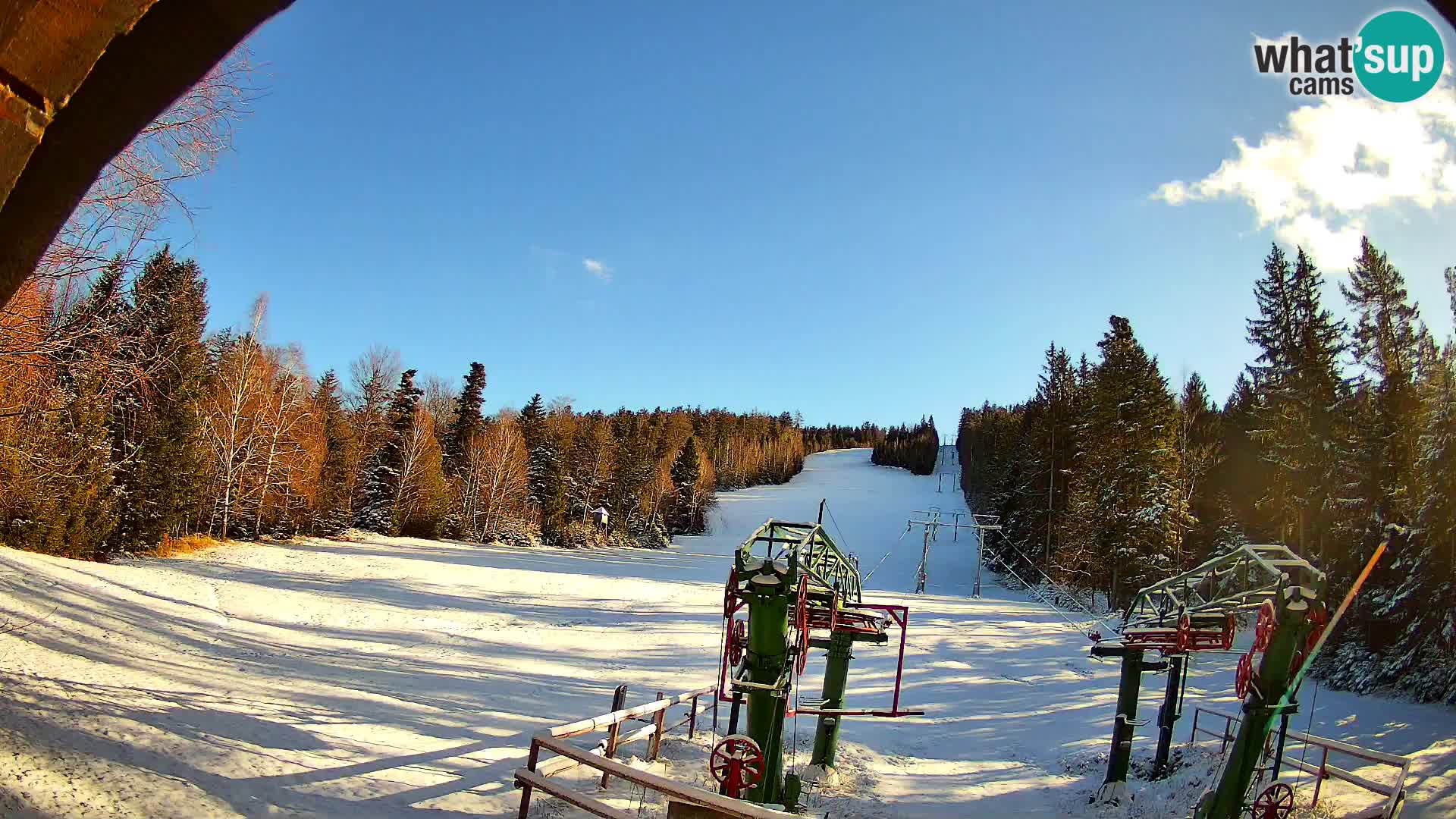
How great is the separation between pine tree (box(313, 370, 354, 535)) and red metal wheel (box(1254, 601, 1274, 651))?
43.7m

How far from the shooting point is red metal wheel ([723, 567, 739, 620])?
401 inches

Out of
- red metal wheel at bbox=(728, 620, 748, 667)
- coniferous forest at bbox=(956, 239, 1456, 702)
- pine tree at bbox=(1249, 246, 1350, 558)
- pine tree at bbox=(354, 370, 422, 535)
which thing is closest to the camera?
red metal wheel at bbox=(728, 620, 748, 667)

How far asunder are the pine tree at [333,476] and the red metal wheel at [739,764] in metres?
39.0

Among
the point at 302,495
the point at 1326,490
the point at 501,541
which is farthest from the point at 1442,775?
the point at 501,541

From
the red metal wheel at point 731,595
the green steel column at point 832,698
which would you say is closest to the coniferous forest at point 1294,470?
the green steel column at point 832,698

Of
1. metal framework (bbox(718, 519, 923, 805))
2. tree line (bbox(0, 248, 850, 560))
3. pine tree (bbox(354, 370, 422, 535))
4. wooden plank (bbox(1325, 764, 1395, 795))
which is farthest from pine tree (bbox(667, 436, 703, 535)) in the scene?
wooden plank (bbox(1325, 764, 1395, 795))

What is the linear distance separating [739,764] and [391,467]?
43.9 meters

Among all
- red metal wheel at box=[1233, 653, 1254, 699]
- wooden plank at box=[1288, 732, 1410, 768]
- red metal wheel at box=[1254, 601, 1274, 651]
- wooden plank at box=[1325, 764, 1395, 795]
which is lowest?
wooden plank at box=[1325, 764, 1395, 795]

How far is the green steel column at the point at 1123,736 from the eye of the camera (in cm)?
1355

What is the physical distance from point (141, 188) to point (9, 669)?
973cm

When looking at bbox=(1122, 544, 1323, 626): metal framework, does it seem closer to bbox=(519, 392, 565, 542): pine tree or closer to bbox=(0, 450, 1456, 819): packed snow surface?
bbox=(0, 450, 1456, 819): packed snow surface

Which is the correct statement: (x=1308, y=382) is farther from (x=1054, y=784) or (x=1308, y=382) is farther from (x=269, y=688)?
(x=269, y=688)

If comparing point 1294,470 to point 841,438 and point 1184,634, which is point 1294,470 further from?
point 841,438

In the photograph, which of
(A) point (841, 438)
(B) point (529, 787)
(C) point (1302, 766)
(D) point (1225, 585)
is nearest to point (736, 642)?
(B) point (529, 787)
